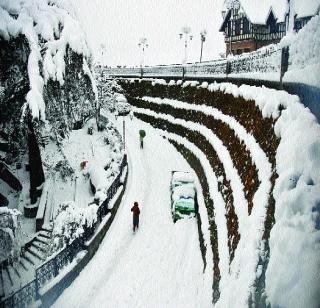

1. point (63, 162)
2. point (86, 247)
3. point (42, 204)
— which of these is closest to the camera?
point (86, 247)

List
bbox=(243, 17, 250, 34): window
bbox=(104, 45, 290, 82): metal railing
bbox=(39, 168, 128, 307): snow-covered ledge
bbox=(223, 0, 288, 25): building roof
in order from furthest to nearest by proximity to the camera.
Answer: bbox=(243, 17, 250, 34): window → bbox=(223, 0, 288, 25): building roof → bbox=(104, 45, 290, 82): metal railing → bbox=(39, 168, 128, 307): snow-covered ledge

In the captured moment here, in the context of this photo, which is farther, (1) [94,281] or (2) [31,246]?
(2) [31,246]

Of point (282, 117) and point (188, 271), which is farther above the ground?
point (282, 117)

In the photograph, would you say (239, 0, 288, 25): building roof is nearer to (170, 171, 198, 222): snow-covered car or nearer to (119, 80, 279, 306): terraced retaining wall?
(119, 80, 279, 306): terraced retaining wall

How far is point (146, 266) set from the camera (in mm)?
10180

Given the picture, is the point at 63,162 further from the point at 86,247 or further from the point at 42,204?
the point at 86,247

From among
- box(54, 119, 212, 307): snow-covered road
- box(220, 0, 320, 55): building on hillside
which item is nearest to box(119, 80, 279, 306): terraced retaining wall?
box(54, 119, 212, 307): snow-covered road

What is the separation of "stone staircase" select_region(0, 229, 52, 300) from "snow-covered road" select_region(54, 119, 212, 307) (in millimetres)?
2017

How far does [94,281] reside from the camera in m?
9.52

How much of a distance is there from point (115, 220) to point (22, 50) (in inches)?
306

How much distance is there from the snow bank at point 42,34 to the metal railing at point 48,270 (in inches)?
179

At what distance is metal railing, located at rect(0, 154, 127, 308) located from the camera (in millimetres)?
7566

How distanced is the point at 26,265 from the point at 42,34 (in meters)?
8.95

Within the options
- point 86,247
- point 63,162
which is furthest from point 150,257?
point 63,162
